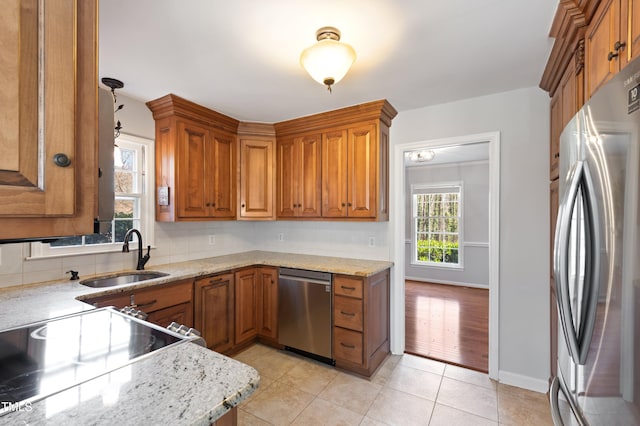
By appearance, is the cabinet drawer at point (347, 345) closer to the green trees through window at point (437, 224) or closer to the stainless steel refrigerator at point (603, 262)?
the stainless steel refrigerator at point (603, 262)

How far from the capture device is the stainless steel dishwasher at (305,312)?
2.75m

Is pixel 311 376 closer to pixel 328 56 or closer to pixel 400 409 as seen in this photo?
pixel 400 409

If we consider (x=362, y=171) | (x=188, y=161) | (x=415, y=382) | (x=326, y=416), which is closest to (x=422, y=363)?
(x=415, y=382)

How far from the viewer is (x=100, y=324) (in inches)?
48.3

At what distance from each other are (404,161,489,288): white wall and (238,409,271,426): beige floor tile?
13.9 ft

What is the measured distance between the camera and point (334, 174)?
10.1 ft

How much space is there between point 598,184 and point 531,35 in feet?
4.49

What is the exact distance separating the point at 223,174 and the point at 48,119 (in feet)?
8.89

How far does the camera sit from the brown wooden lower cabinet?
8.44 ft

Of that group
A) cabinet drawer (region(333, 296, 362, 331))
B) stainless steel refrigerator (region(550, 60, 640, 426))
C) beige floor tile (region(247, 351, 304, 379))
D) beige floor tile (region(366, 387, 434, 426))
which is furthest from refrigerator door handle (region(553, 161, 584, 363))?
beige floor tile (region(247, 351, 304, 379))

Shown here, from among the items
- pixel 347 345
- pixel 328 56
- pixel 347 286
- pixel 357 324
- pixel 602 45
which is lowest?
pixel 347 345

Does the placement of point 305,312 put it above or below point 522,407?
above

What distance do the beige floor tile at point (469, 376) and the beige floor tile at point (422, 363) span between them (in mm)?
66

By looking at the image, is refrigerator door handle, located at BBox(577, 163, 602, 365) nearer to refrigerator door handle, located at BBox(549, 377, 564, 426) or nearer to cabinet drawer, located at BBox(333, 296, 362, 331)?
refrigerator door handle, located at BBox(549, 377, 564, 426)
